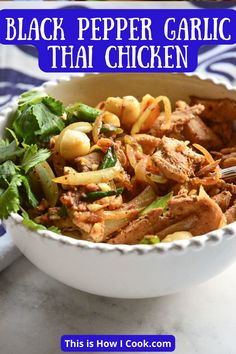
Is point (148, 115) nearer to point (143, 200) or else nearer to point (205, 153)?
point (205, 153)

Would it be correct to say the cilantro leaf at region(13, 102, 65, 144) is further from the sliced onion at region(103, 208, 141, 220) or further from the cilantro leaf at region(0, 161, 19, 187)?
the sliced onion at region(103, 208, 141, 220)

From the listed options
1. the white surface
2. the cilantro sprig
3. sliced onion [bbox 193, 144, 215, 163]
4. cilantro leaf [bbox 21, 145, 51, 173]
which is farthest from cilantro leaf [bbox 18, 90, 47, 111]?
sliced onion [bbox 193, 144, 215, 163]

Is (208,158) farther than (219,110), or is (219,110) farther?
(219,110)

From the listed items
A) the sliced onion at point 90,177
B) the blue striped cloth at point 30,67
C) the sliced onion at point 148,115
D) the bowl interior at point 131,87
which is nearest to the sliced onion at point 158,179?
the sliced onion at point 90,177

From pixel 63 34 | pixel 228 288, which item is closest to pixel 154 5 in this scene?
pixel 63 34

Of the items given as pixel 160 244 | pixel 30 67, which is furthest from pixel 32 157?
pixel 30 67
